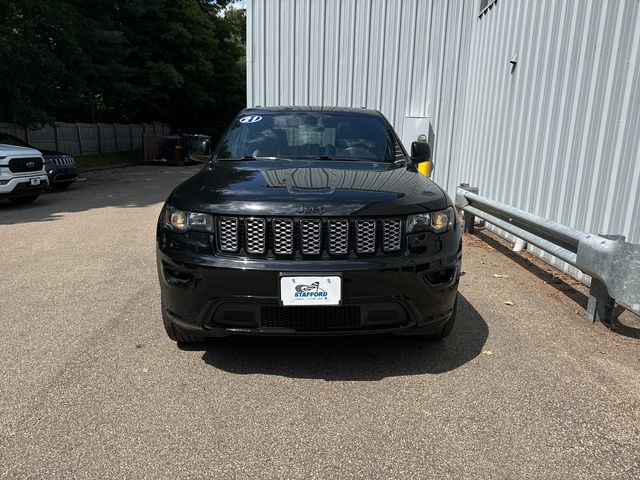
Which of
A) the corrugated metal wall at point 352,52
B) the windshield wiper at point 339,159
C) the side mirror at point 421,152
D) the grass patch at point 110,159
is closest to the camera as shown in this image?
the windshield wiper at point 339,159

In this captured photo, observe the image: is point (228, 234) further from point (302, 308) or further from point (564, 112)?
point (564, 112)

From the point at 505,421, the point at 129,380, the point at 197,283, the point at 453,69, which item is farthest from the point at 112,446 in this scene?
the point at 453,69

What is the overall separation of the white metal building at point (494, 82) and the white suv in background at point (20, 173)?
15.7 ft

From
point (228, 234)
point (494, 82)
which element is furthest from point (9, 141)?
point (228, 234)

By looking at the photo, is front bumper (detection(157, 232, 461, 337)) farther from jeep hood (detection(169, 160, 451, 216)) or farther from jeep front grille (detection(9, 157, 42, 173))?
jeep front grille (detection(9, 157, 42, 173))

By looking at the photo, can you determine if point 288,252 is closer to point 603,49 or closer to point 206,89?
point 603,49

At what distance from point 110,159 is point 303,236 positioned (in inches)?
966

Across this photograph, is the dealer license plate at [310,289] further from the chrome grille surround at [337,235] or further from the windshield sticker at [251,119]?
the windshield sticker at [251,119]

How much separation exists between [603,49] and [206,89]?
3488 centimetres

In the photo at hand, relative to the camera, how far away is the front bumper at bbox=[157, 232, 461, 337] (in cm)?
284

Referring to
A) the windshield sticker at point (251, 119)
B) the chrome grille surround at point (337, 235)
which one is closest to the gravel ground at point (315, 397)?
the chrome grille surround at point (337, 235)

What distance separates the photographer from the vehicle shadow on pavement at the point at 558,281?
4.03m

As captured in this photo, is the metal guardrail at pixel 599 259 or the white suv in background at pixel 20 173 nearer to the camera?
the metal guardrail at pixel 599 259

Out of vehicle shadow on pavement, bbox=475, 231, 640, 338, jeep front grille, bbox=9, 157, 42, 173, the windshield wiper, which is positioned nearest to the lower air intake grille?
the windshield wiper
